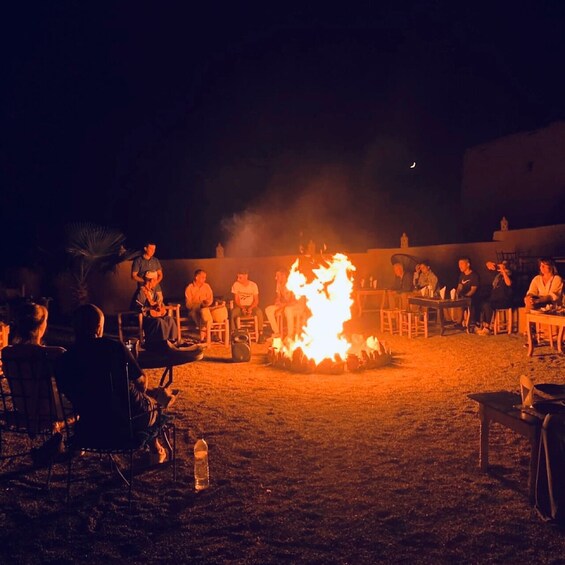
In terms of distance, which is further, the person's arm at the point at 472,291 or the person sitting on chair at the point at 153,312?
the person's arm at the point at 472,291

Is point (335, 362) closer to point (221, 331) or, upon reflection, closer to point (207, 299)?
point (221, 331)

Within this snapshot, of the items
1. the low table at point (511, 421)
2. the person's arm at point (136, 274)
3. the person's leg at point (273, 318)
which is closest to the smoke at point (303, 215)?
the person's leg at point (273, 318)

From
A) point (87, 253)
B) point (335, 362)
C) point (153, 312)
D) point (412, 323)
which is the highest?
point (87, 253)

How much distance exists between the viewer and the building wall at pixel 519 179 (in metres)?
17.3

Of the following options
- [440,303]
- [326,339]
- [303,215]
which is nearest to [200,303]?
[326,339]

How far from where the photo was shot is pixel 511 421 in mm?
4469

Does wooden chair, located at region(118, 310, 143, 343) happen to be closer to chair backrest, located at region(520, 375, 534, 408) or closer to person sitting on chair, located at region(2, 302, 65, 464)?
person sitting on chair, located at region(2, 302, 65, 464)

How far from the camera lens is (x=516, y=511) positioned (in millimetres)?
4133

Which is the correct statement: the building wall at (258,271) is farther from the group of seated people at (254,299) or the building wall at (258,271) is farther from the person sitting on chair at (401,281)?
the group of seated people at (254,299)

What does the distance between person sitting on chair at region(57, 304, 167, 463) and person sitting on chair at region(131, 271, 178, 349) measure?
6.17 metres

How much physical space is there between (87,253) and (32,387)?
30.2 feet

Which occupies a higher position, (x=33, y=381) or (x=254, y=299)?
(x=254, y=299)

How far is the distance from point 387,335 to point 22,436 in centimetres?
840

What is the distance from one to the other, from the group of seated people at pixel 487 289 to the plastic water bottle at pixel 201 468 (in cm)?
780
